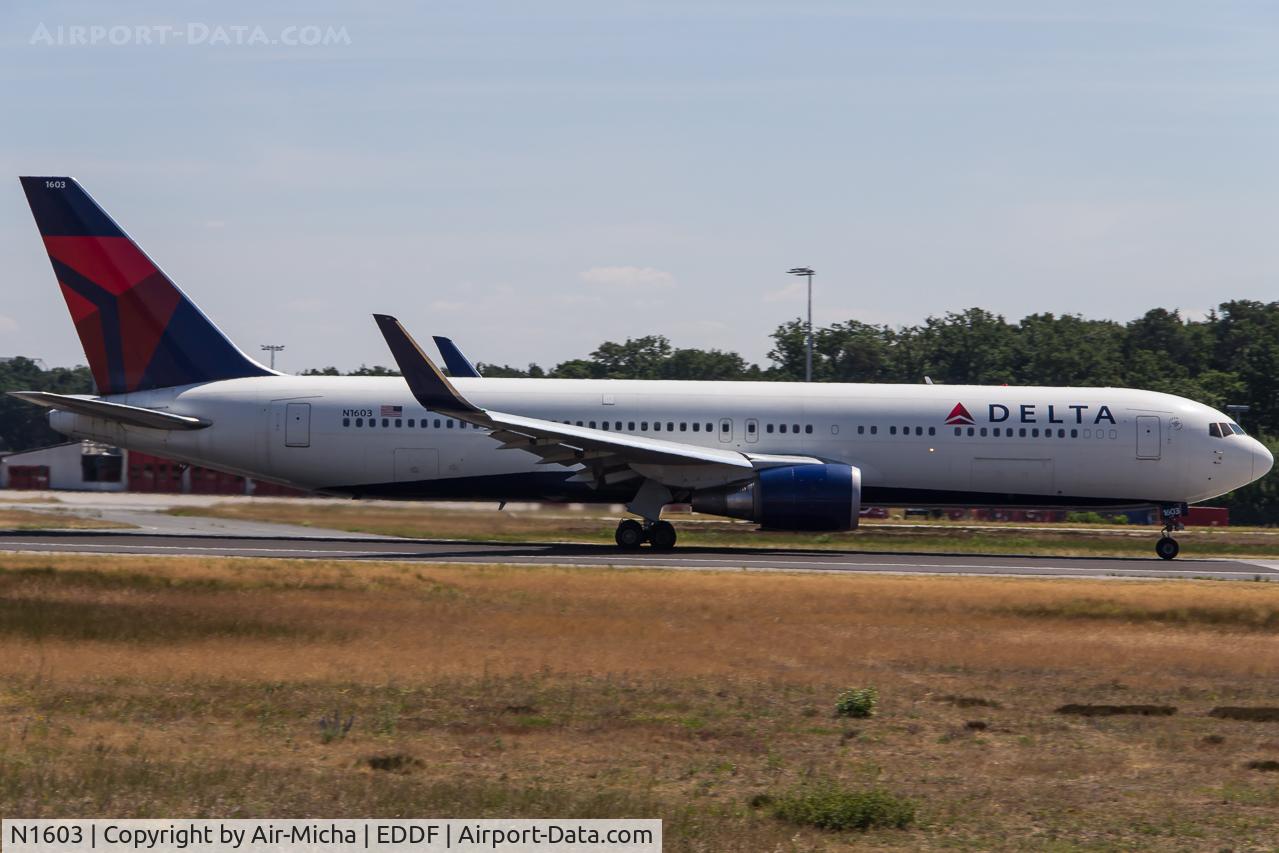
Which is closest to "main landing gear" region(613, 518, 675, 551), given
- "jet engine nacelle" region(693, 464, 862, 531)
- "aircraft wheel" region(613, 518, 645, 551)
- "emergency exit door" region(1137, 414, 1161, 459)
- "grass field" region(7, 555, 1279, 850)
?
"aircraft wheel" region(613, 518, 645, 551)

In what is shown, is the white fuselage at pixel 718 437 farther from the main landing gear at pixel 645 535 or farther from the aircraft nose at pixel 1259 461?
the main landing gear at pixel 645 535

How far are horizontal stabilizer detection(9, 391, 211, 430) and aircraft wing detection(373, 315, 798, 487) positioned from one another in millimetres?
6359

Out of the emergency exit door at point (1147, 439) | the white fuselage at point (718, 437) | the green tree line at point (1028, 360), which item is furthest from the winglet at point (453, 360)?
the green tree line at point (1028, 360)

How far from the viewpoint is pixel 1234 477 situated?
106 ft

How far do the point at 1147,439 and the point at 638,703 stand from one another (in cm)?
2208

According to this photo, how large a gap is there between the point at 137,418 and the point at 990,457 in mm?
20068

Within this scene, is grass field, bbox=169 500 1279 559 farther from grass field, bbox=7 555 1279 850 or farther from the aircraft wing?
grass field, bbox=7 555 1279 850

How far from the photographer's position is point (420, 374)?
90.8 feet

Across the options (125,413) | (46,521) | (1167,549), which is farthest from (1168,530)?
(46,521)

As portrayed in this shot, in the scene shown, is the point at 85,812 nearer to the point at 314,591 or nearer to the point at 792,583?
the point at 314,591

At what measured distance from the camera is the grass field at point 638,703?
9.82m

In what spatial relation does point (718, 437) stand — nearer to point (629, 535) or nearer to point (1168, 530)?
point (629, 535)

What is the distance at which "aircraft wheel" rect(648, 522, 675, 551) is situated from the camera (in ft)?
100

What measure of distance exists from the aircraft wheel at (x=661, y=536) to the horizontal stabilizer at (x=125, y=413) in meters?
10.8
